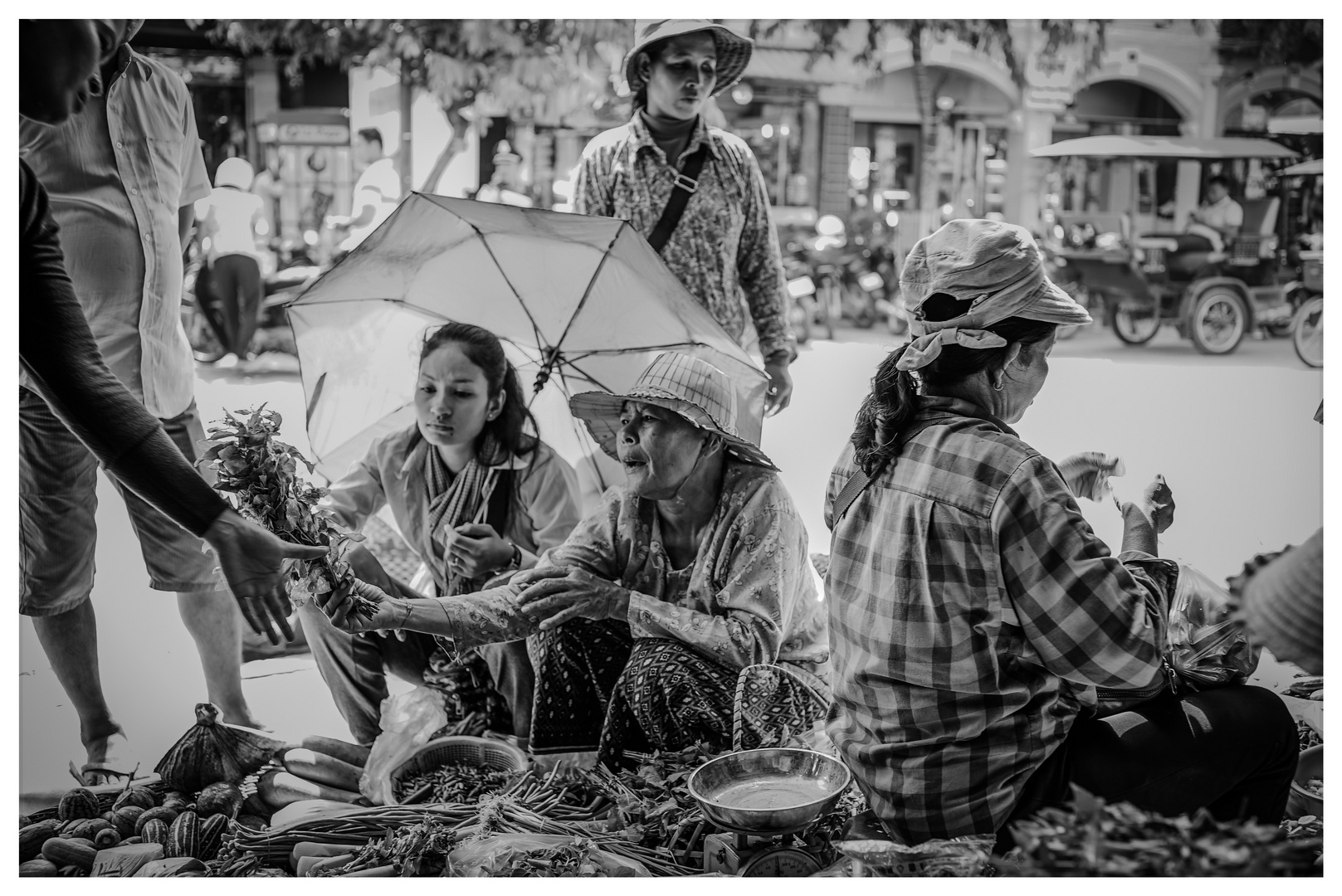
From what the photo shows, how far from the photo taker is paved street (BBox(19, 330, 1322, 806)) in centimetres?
315

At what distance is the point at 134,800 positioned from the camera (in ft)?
9.98

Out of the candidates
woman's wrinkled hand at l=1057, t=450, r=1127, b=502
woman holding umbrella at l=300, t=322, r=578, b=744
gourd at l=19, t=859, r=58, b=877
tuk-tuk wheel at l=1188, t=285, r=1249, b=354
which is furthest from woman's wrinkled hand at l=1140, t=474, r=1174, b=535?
tuk-tuk wheel at l=1188, t=285, r=1249, b=354

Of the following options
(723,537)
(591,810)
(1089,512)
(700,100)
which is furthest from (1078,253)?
(591,810)

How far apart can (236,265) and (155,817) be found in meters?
3.42

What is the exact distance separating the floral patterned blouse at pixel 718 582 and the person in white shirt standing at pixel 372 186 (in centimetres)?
182

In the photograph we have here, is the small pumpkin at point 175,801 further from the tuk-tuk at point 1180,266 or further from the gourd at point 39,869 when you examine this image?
the tuk-tuk at point 1180,266

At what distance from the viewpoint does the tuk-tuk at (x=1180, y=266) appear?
4.52m

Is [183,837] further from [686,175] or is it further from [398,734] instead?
[686,175]

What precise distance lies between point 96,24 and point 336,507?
1421 mm

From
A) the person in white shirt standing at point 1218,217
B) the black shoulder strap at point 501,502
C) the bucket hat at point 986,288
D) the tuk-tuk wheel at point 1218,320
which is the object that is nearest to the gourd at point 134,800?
the black shoulder strap at point 501,502

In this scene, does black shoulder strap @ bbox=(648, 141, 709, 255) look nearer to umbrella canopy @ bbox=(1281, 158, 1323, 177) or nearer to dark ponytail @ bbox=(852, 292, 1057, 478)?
dark ponytail @ bbox=(852, 292, 1057, 478)

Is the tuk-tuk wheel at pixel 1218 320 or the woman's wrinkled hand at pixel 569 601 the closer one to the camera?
the woman's wrinkled hand at pixel 569 601

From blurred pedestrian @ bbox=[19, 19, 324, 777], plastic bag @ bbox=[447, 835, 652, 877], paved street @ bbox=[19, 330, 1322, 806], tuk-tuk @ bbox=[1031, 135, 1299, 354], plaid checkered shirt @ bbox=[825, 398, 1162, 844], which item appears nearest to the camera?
plaid checkered shirt @ bbox=[825, 398, 1162, 844]

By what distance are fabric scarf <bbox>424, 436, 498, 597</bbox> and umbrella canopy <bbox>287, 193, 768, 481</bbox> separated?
0.63ft
